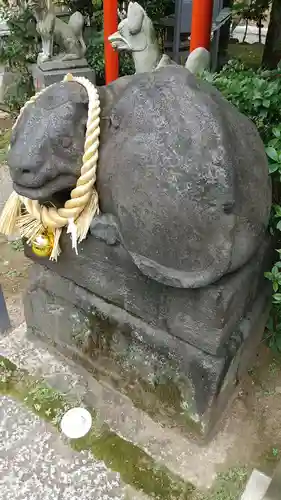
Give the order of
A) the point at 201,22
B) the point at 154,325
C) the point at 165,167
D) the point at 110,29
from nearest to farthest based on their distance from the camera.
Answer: the point at 165,167
the point at 154,325
the point at 201,22
the point at 110,29

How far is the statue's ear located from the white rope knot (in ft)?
9.16

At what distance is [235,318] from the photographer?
5.14ft

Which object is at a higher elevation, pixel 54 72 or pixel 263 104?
pixel 263 104

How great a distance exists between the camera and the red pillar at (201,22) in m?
3.35

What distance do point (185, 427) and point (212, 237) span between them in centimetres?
90

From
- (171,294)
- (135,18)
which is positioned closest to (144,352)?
(171,294)

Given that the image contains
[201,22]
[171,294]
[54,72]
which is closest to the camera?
[171,294]

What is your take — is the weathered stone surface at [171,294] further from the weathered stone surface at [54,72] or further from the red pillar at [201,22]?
the weathered stone surface at [54,72]

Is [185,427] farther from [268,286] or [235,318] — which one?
[268,286]

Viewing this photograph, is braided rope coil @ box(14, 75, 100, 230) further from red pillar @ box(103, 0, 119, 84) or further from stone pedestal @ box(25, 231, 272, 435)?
red pillar @ box(103, 0, 119, 84)

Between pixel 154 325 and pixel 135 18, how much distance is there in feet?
10.6

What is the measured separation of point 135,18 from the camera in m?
3.93

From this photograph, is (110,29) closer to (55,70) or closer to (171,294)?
(55,70)

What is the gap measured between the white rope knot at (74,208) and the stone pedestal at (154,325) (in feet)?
0.37
